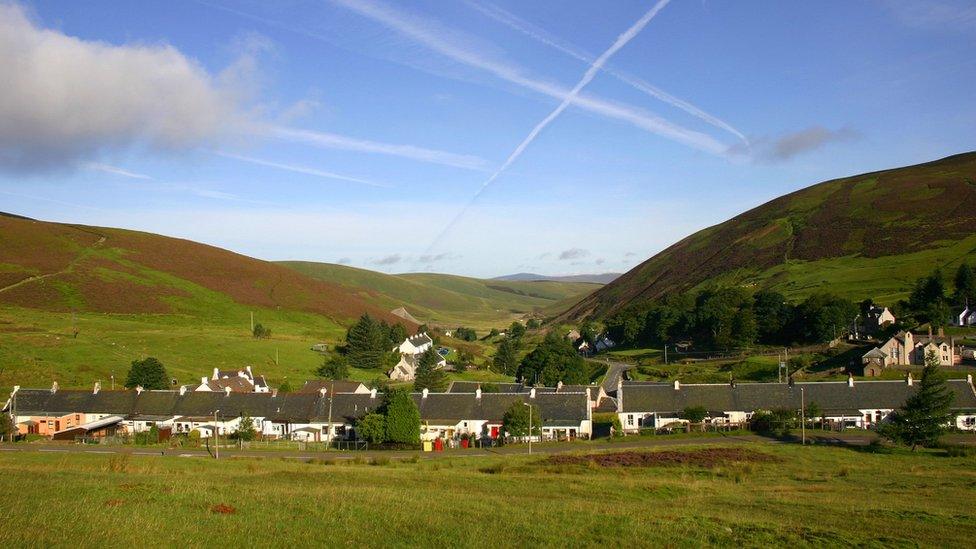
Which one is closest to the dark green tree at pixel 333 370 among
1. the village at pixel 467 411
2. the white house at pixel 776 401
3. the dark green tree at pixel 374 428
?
the village at pixel 467 411

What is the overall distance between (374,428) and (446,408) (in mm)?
10627

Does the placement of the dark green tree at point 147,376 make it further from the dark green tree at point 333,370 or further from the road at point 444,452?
the dark green tree at point 333,370

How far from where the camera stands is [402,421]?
56.0m

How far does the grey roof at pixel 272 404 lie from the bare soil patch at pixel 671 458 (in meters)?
16.0

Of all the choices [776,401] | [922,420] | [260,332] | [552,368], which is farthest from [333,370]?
[922,420]

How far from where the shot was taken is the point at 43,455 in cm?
4353

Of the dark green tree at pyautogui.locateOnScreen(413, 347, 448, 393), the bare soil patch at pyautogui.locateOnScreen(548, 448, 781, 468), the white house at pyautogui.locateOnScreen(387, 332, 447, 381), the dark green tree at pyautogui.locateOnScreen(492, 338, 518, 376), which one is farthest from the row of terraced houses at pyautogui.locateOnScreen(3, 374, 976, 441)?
the dark green tree at pyautogui.locateOnScreen(492, 338, 518, 376)

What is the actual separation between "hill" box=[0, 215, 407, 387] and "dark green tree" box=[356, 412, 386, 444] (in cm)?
3652

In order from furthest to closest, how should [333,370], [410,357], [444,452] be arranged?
[410,357] < [333,370] < [444,452]

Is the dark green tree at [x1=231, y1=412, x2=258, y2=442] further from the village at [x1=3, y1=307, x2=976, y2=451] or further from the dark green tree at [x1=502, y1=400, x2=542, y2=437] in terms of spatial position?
the dark green tree at [x1=502, y1=400, x2=542, y2=437]

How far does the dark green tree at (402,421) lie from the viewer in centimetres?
5566

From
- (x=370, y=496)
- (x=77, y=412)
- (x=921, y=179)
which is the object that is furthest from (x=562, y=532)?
(x=921, y=179)

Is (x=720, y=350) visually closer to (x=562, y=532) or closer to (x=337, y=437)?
(x=337, y=437)

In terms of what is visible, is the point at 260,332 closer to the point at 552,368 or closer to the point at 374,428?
the point at 552,368
